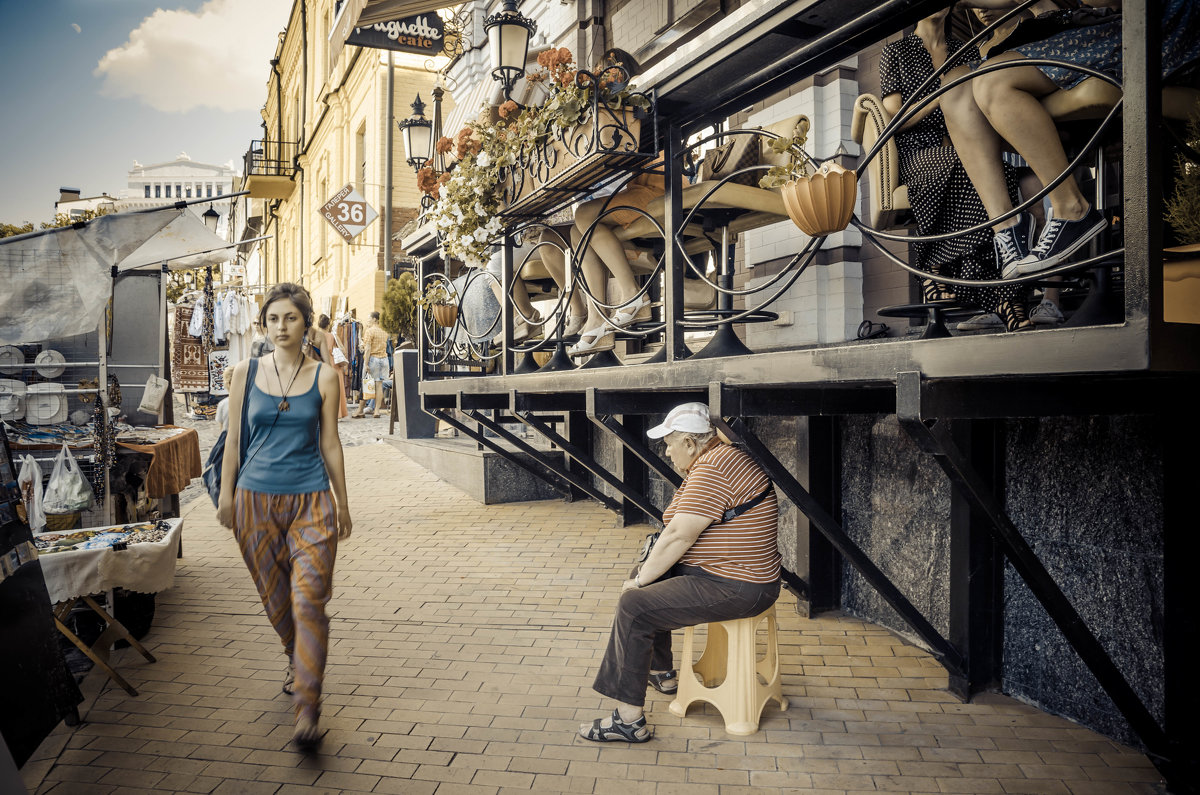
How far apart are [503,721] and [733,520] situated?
1408 mm

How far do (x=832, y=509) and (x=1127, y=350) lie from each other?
3.33 m

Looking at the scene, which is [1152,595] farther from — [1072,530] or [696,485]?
[696,485]

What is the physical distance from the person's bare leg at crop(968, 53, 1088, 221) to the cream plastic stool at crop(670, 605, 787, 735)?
215cm

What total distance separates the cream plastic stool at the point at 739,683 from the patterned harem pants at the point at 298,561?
1619 millimetres

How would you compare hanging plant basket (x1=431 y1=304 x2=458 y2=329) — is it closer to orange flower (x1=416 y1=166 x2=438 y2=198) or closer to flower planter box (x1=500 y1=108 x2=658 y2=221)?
orange flower (x1=416 y1=166 x2=438 y2=198)

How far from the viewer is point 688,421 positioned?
376 centimetres

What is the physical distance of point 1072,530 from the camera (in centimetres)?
365

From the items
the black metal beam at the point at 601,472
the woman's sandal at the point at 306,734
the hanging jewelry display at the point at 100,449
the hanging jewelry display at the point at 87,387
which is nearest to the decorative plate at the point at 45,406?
the hanging jewelry display at the point at 87,387

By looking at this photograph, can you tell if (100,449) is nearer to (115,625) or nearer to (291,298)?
(115,625)

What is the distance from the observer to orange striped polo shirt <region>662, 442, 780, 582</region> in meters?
3.61

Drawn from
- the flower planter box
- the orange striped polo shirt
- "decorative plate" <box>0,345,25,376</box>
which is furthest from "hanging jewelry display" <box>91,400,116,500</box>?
the orange striped polo shirt

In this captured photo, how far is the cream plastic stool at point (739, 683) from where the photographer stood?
3646 millimetres

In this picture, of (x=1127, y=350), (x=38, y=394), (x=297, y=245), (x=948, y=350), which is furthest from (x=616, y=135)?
(x=297, y=245)

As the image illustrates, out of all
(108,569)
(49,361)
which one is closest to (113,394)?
(49,361)
